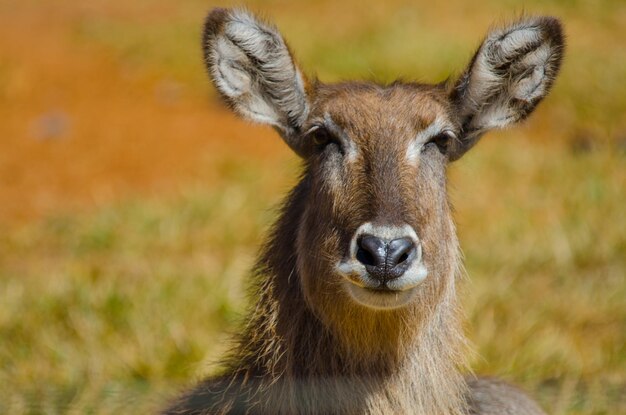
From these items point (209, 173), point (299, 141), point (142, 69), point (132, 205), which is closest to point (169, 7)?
point (142, 69)

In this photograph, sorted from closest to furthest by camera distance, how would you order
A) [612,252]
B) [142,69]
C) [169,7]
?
[612,252], [142,69], [169,7]

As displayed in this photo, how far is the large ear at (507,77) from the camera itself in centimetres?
494

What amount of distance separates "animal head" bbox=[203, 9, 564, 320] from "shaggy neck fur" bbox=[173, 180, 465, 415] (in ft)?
0.39

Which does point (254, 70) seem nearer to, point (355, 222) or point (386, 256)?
point (355, 222)

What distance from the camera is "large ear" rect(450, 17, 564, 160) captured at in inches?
194

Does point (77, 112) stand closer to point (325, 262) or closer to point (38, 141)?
point (38, 141)

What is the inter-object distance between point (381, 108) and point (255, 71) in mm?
718

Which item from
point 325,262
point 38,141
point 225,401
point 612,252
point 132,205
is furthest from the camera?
point 38,141

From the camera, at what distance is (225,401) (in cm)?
485

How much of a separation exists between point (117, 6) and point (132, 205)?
12395 mm

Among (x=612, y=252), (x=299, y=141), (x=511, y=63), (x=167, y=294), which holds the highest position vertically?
(x=511, y=63)

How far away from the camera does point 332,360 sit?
188 inches

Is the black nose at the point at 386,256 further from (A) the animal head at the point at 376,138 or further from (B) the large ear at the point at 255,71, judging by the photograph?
(B) the large ear at the point at 255,71

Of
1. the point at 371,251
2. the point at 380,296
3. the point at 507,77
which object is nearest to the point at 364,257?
the point at 371,251
